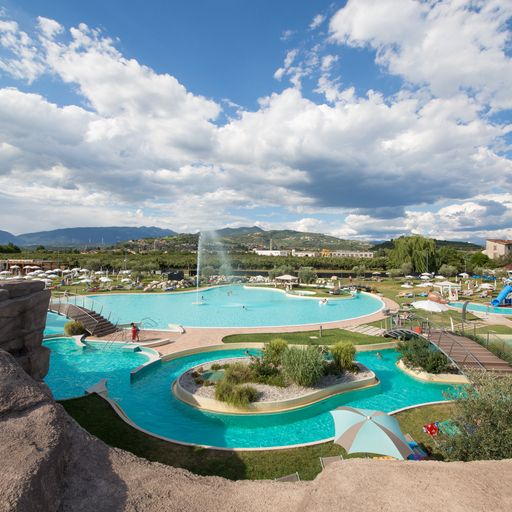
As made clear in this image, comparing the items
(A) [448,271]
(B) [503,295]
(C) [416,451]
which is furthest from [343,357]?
(A) [448,271]

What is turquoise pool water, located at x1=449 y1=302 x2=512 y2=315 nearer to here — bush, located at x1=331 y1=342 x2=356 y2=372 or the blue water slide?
the blue water slide

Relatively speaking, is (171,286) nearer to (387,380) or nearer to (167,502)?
(387,380)

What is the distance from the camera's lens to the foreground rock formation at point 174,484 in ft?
9.69

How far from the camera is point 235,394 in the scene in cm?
1144

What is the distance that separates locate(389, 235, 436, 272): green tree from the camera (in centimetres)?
6069

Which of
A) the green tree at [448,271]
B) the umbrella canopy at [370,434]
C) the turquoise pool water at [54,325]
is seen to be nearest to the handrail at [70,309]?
the turquoise pool water at [54,325]

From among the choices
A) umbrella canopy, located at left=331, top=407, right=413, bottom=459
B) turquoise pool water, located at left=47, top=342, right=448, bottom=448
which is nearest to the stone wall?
turquoise pool water, located at left=47, top=342, right=448, bottom=448

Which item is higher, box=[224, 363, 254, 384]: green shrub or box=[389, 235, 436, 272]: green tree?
box=[389, 235, 436, 272]: green tree

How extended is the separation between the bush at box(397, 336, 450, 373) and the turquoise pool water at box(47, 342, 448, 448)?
0.70m

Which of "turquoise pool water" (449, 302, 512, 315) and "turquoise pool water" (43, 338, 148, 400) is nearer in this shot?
"turquoise pool water" (43, 338, 148, 400)

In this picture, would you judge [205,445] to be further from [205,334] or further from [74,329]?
[74,329]

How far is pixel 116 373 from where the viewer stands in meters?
15.0

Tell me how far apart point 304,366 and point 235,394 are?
2823 mm

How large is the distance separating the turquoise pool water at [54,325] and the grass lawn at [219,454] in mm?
14354
